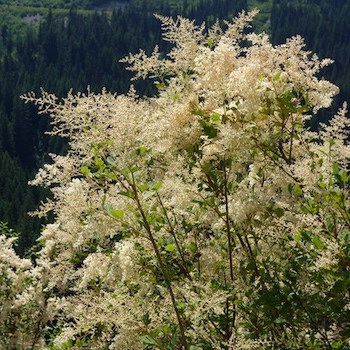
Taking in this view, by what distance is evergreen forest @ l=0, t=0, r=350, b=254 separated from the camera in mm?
102125

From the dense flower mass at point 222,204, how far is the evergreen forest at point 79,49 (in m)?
67.6

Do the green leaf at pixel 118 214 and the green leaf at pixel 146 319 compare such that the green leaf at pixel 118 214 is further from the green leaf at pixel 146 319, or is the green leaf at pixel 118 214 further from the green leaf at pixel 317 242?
the green leaf at pixel 317 242

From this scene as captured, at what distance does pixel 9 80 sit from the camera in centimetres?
12469

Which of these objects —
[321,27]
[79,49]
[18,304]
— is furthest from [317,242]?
[321,27]

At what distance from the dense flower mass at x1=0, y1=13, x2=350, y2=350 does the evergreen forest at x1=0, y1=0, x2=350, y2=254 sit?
6762 centimetres

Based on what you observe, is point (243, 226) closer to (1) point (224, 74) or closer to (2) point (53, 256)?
(1) point (224, 74)

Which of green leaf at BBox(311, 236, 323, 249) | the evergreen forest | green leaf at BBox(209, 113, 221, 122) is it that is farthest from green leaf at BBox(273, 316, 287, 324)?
the evergreen forest

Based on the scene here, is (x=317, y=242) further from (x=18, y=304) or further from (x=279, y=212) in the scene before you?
(x=18, y=304)

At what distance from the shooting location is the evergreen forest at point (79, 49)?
102125 mm

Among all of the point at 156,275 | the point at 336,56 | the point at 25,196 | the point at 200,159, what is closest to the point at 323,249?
the point at 200,159

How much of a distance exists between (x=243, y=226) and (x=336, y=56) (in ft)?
478

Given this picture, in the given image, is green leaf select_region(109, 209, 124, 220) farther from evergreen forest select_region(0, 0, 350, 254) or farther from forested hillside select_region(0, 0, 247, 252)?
evergreen forest select_region(0, 0, 350, 254)

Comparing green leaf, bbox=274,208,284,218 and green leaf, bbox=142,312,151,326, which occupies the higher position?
green leaf, bbox=274,208,284,218

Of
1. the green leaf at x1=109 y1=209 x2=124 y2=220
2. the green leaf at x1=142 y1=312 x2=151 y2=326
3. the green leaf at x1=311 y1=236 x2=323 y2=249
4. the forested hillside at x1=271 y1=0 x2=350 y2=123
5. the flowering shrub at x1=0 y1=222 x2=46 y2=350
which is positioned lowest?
the forested hillside at x1=271 y1=0 x2=350 y2=123
